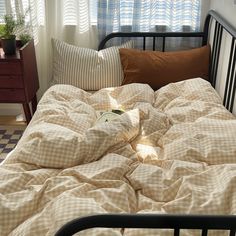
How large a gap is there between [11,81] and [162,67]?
106 centimetres

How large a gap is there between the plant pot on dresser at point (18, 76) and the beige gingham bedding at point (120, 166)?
0.49 meters

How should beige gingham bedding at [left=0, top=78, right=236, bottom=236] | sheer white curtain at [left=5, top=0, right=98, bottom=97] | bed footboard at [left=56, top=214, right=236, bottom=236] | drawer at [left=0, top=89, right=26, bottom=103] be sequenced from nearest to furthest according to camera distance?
bed footboard at [left=56, top=214, right=236, bottom=236], beige gingham bedding at [left=0, top=78, right=236, bottom=236], drawer at [left=0, top=89, right=26, bottom=103], sheer white curtain at [left=5, top=0, right=98, bottom=97]

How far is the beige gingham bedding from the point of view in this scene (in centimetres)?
109

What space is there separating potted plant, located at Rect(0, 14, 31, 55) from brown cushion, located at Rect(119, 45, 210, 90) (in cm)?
79

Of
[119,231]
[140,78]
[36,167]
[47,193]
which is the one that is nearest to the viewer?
[119,231]

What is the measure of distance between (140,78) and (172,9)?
60cm

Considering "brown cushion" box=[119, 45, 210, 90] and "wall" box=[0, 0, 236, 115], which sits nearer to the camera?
"wall" box=[0, 0, 236, 115]

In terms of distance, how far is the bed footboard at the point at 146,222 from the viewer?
764 millimetres

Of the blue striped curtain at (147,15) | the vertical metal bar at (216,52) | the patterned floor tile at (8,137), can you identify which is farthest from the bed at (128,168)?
the patterned floor tile at (8,137)

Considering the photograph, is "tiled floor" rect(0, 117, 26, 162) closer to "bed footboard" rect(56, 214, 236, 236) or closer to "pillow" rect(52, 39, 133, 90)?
"pillow" rect(52, 39, 133, 90)

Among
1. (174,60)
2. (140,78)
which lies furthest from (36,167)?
(174,60)

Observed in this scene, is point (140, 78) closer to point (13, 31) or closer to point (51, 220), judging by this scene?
point (13, 31)

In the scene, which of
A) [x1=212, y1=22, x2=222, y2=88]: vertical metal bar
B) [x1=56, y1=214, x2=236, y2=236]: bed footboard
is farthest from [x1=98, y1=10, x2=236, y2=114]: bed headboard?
[x1=56, y1=214, x2=236, y2=236]: bed footboard

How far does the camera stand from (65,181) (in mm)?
1256
